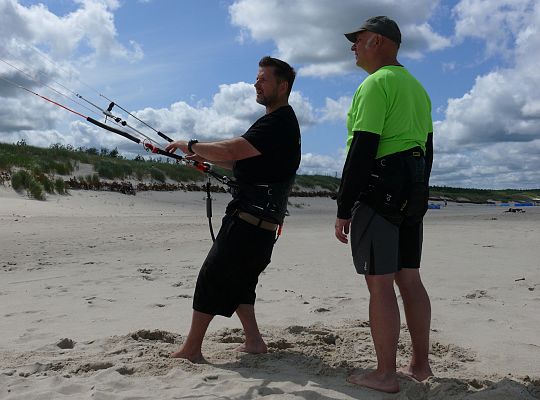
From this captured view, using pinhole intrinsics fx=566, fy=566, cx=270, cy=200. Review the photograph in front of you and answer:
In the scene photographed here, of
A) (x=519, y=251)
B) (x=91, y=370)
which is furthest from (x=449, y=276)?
(x=91, y=370)

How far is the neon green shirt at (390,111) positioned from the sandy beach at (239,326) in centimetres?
141

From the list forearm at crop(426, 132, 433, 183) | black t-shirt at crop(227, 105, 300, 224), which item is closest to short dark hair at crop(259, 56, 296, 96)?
black t-shirt at crop(227, 105, 300, 224)

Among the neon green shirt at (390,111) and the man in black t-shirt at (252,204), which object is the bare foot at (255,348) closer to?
the man in black t-shirt at (252,204)

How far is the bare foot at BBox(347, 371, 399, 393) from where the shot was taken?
316 centimetres

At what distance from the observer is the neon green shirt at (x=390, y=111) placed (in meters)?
3.08

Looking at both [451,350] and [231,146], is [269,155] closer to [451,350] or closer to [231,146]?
[231,146]

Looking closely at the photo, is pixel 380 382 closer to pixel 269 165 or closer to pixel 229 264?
pixel 229 264

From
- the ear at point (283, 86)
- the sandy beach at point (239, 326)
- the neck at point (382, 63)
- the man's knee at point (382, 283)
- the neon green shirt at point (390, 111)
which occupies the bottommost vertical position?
the sandy beach at point (239, 326)

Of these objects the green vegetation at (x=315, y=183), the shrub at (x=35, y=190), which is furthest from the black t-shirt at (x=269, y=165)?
the green vegetation at (x=315, y=183)

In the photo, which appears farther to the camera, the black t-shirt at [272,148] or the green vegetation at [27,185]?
the green vegetation at [27,185]

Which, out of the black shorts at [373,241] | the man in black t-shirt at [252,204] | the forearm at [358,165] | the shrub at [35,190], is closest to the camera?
the forearm at [358,165]

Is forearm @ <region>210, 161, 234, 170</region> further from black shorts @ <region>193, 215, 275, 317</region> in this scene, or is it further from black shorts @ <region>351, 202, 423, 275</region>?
black shorts @ <region>351, 202, 423, 275</region>

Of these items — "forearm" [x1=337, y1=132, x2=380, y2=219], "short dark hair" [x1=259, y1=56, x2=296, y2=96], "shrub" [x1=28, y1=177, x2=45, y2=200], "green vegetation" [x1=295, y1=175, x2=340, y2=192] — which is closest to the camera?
"forearm" [x1=337, y1=132, x2=380, y2=219]

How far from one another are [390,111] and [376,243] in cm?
74
